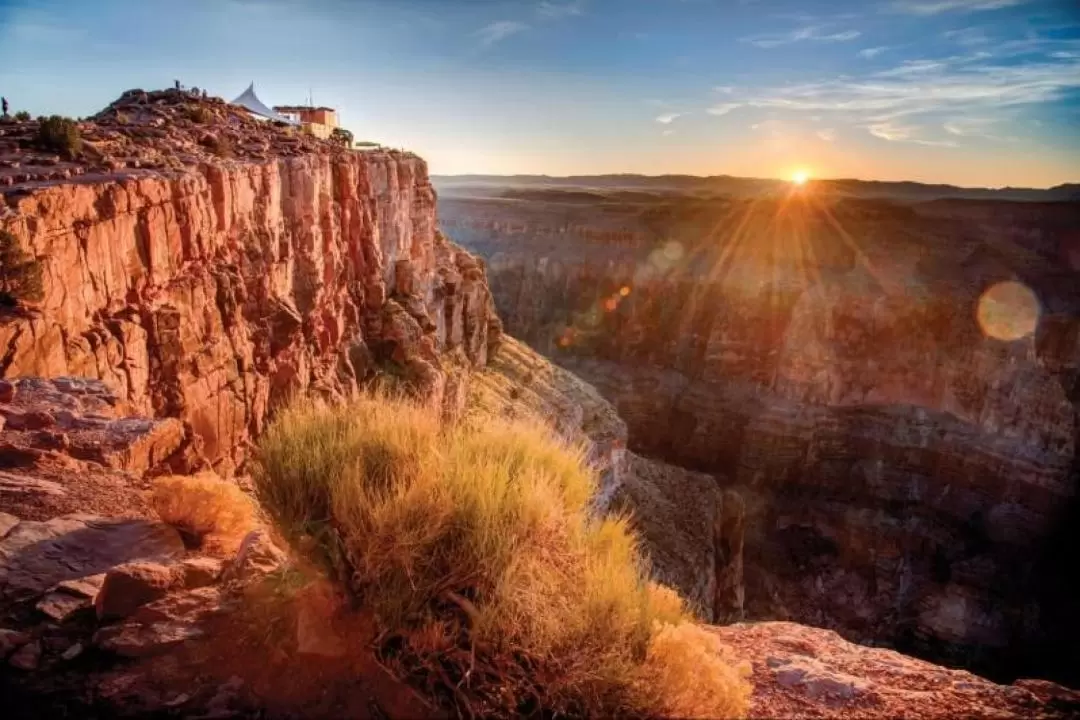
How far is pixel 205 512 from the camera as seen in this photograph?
220 inches

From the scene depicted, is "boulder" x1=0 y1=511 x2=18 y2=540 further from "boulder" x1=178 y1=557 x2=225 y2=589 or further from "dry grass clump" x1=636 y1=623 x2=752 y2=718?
"dry grass clump" x1=636 y1=623 x2=752 y2=718

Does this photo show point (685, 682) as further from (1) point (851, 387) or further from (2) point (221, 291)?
(1) point (851, 387)

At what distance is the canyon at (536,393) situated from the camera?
435 cm

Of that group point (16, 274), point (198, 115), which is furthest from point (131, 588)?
point (198, 115)

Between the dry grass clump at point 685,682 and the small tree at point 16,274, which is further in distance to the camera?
the small tree at point 16,274

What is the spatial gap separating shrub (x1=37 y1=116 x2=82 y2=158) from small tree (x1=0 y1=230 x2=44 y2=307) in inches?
159

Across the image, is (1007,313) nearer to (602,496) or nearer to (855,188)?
(602,496)

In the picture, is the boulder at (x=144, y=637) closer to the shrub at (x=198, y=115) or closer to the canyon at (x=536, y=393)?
the canyon at (x=536, y=393)

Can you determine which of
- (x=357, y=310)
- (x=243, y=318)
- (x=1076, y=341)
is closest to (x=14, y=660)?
(x=243, y=318)

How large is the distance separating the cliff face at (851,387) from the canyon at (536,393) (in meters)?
0.17

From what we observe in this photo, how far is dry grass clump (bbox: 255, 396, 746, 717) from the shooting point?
12.5 feet

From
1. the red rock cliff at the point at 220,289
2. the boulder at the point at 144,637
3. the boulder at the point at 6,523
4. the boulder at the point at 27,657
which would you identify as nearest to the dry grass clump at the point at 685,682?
the boulder at the point at 144,637

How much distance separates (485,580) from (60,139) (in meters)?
10.7

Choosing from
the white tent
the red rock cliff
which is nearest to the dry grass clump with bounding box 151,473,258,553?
the red rock cliff
